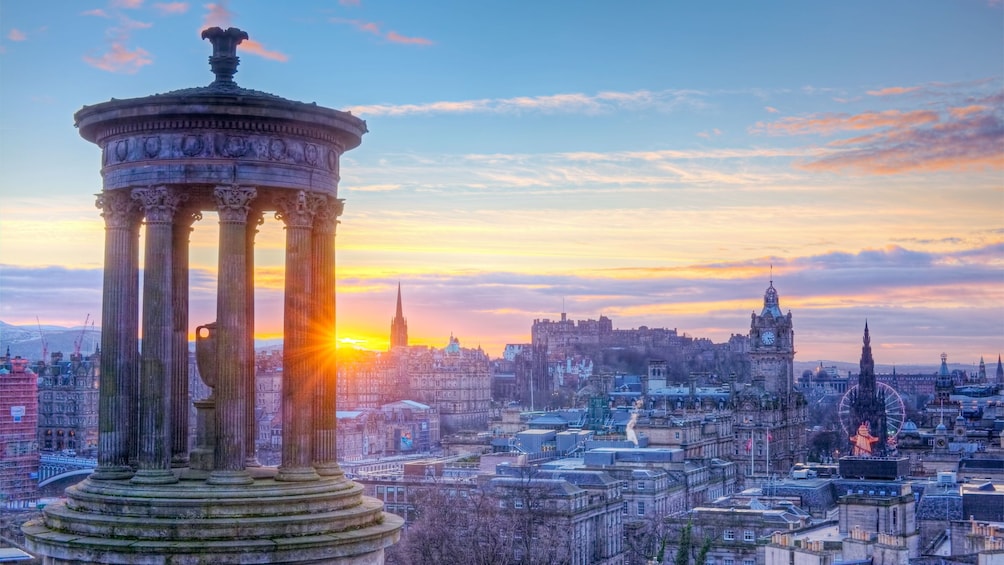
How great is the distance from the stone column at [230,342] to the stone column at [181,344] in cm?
121

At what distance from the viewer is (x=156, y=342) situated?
19281 mm

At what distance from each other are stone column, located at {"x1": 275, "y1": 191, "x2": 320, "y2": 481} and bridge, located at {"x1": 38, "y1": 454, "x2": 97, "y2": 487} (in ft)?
389

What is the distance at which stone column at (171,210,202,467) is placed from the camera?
20453 millimetres

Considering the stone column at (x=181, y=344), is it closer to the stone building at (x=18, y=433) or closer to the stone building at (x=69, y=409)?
the stone building at (x=18, y=433)

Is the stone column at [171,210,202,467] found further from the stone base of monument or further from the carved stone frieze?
the stone base of monument

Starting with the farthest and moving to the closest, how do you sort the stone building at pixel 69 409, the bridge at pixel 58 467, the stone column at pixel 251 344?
the stone building at pixel 69 409
the bridge at pixel 58 467
the stone column at pixel 251 344

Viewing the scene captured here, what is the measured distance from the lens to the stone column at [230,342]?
19.1m

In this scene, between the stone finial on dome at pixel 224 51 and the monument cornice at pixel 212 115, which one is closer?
the monument cornice at pixel 212 115

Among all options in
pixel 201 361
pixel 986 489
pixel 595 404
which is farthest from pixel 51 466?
pixel 201 361

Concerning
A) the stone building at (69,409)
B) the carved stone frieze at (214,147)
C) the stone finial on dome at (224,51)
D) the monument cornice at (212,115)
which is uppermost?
the stone finial on dome at (224,51)

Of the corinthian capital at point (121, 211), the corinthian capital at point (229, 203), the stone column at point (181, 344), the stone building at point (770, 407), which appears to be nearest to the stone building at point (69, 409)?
Answer: the stone building at point (770, 407)

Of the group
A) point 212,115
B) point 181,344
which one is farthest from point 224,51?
point 181,344

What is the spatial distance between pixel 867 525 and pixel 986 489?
34.2 feet

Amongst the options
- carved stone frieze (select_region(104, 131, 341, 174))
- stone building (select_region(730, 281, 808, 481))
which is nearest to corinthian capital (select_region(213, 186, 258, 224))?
carved stone frieze (select_region(104, 131, 341, 174))
